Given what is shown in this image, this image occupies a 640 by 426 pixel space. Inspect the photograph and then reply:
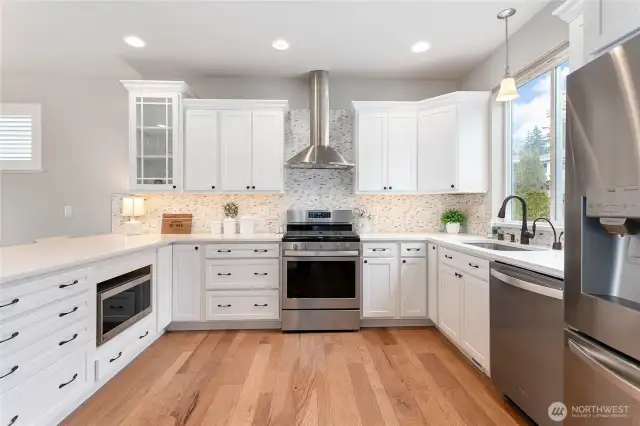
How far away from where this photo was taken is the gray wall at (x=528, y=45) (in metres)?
2.48

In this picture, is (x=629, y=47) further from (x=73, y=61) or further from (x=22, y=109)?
(x=22, y=109)

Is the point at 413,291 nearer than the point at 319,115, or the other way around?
the point at 413,291

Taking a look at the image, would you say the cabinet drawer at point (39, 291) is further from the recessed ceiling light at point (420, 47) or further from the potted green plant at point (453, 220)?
the potted green plant at point (453, 220)

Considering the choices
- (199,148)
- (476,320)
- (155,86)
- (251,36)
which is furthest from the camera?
(199,148)

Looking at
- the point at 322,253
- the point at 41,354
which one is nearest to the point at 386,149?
the point at 322,253

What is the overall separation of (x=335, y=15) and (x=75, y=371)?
2989mm

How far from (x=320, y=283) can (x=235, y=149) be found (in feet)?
5.55

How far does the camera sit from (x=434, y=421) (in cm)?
188

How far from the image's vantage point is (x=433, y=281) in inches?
128

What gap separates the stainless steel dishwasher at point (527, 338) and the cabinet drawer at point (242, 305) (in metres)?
1.97

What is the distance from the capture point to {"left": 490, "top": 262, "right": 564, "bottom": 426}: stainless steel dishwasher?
1558mm

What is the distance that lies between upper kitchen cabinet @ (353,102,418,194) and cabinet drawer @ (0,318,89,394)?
9.00 feet

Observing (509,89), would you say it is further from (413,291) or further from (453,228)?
(413,291)

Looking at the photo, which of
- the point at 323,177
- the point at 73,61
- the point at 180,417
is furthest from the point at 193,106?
the point at 180,417
